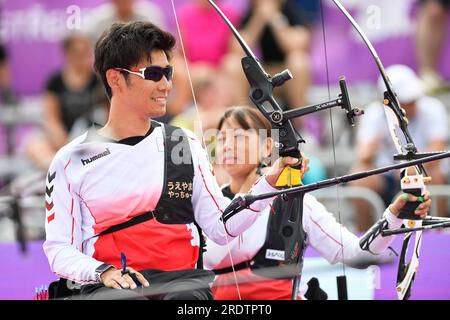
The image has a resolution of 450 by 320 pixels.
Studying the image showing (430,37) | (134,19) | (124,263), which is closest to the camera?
(124,263)

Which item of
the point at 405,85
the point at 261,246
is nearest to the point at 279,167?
the point at 261,246

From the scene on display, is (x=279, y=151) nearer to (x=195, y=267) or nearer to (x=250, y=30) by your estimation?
(x=195, y=267)

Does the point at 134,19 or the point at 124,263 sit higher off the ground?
the point at 134,19

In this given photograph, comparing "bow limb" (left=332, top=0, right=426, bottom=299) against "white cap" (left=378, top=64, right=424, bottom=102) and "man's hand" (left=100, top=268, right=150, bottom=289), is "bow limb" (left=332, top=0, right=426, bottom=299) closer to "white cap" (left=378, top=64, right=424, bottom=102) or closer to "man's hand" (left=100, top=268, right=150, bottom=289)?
"man's hand" (left=100, top=268, right=150, bottom=289)

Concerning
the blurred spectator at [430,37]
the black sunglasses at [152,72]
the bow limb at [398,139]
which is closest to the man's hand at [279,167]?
the bow limb at [398,139]

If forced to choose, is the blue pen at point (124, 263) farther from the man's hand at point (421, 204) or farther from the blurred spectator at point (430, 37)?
the blurred spectator at point (430, 37)

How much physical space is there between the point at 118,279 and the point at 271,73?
3.44 m

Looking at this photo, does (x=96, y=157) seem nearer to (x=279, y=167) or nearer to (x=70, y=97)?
(x=279, y=167)

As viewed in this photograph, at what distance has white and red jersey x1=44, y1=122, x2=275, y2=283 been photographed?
4008mm

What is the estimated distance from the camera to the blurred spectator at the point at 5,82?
292 inches

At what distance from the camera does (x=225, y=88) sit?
5.86m

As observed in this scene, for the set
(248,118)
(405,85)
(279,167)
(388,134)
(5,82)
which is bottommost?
(279,167)

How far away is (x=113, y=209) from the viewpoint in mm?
4039
